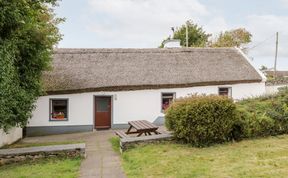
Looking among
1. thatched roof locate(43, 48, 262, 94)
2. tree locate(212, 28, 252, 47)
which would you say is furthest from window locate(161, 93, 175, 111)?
tree locate(212, 28, 252, 47)

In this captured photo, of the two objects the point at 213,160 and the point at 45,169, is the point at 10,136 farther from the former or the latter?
the point at 213,160

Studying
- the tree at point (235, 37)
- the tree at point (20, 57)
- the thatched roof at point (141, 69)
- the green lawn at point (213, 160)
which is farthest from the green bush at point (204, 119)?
the tree at point (235, 37)

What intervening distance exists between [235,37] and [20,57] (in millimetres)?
42211

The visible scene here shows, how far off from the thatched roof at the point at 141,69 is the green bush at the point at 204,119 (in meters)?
9.76

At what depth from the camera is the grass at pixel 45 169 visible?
10.2m

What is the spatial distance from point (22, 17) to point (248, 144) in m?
9.41

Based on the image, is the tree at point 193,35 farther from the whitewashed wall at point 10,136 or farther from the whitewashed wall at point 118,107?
the whitewashed wall at point 10,136

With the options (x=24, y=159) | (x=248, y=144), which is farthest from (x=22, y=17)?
(x=248, y=144)

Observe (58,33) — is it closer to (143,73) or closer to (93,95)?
(93,95)

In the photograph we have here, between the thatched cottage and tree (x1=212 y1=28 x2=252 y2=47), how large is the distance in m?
23.6

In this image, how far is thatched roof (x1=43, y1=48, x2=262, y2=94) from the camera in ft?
73.1

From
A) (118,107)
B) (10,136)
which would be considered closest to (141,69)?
(118,107)

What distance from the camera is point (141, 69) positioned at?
2420 centimetres

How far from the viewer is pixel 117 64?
79.7ft
